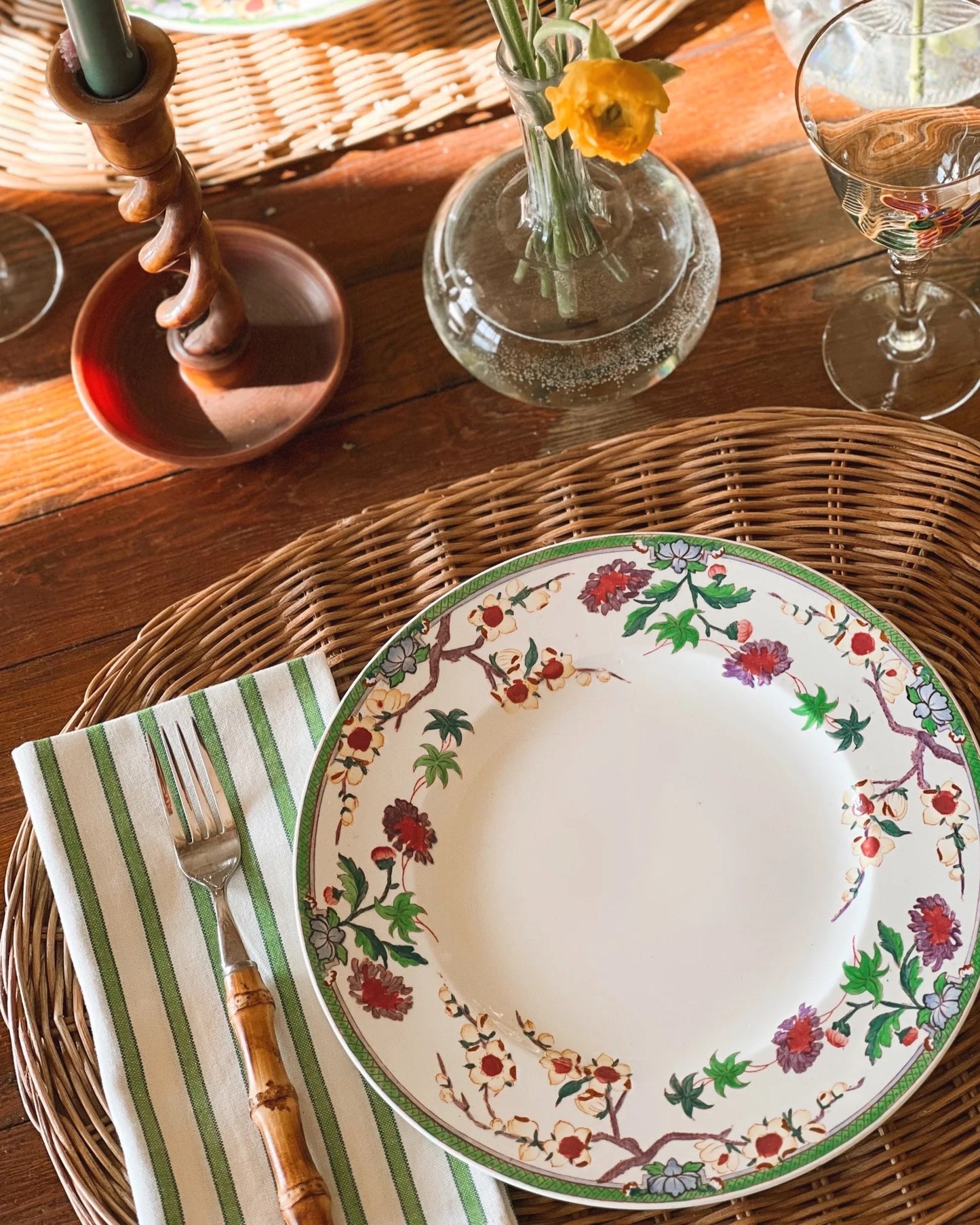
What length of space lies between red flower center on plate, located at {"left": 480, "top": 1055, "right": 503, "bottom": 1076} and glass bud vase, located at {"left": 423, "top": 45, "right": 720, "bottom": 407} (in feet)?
1.40

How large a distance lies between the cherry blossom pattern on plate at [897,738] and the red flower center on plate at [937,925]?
0.02m

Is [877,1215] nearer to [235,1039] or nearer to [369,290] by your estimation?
[235,1039]

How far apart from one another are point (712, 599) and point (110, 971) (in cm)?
39

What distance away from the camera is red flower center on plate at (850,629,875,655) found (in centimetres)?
73

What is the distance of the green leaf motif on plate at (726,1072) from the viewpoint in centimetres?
68

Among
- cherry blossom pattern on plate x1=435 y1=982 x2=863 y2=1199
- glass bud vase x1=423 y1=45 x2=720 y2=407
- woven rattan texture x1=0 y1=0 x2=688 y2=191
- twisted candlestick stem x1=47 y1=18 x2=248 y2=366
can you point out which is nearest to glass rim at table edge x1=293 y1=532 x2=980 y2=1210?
cherry blossom pattern on plate x1=435 y1=982 x2=863 y2=1199

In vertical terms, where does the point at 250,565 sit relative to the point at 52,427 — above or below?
below

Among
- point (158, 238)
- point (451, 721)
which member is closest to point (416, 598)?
point (451, 721)

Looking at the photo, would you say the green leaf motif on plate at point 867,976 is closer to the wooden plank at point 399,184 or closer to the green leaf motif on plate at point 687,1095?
→ the green leaf motif on plate at point 687,1095

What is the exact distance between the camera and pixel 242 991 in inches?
27.8

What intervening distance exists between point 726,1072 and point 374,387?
0.51 meters

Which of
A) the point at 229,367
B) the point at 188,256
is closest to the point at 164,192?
the point at 188,256

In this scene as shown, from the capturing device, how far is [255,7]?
0.91 metres

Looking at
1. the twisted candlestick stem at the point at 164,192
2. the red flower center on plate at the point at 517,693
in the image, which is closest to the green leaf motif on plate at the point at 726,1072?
the red flower center on plate at the point at 517,693
